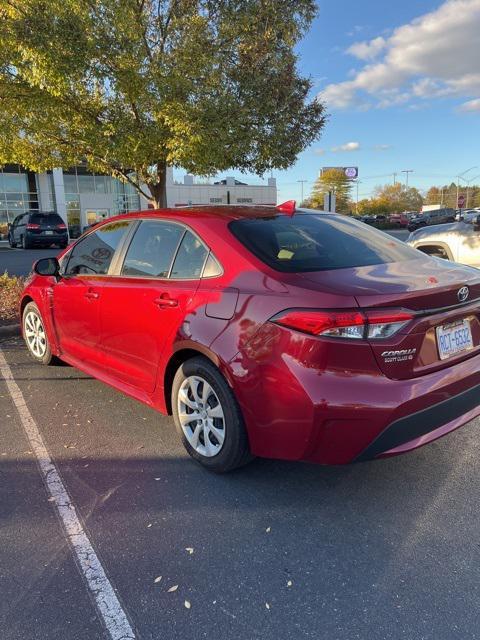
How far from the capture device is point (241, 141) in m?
7.34

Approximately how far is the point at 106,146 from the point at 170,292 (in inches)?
183

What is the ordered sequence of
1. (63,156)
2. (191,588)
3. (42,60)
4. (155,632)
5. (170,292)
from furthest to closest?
1. (63,156)
2. (42,60)
3. (170,292)
4. (191,588)
5. (155,632)

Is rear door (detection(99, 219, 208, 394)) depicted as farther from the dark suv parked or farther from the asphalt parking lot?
the dark suv parked

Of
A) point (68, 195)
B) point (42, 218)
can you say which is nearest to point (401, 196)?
point (68, 195)

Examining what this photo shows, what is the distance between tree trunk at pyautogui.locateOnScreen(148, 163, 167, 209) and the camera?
842 centimetres

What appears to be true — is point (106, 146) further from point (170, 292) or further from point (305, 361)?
point (305, 361)

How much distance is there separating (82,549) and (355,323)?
1761 mm

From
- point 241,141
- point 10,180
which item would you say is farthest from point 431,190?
point 241,141

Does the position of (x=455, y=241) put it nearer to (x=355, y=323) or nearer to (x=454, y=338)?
(x=454, y=338)

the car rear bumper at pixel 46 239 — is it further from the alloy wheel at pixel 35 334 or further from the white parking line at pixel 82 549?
the white parking line at pixel 82 549

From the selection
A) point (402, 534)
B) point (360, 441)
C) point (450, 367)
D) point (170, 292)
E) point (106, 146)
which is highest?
point (106, 146)

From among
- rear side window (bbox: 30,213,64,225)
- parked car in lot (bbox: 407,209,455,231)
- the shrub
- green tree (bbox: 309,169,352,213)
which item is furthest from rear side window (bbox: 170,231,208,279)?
green tree (bbox: 309,169,352,213)

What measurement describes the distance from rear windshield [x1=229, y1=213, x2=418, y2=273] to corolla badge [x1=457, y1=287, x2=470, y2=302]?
513mm

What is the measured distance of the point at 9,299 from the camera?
7723mm
